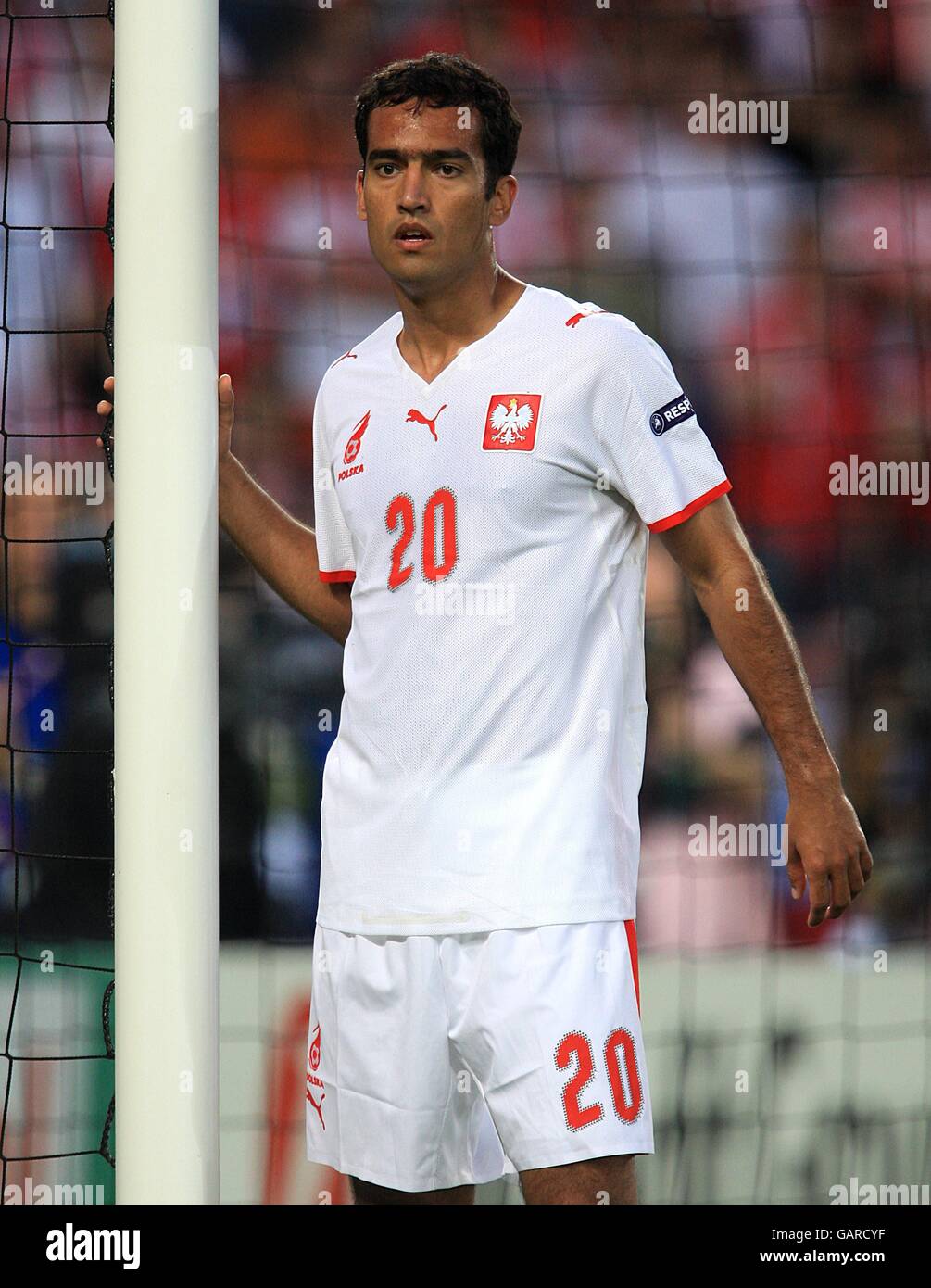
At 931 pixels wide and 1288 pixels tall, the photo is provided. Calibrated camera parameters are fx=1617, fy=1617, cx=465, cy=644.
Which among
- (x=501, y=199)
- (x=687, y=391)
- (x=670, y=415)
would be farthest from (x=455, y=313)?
(x=687, y=391)

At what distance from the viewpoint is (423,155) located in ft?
6.27

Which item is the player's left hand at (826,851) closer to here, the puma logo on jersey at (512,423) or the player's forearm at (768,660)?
the player's forearm at (768,660)

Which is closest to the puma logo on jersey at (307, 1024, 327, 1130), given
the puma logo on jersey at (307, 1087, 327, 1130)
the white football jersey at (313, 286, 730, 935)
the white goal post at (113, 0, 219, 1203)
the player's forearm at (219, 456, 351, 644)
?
the puma logo on jersey at (307, 1087, 327, 1130)

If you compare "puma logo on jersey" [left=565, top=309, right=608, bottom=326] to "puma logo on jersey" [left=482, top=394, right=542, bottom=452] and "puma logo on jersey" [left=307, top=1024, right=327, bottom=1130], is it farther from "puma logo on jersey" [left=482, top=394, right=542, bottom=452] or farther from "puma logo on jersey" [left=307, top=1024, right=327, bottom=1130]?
"puma logo on jersey" [left=307, top=1024, right=327, bottom=1130]

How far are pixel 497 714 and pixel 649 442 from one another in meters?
0.36

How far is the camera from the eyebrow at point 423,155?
75.3 inches

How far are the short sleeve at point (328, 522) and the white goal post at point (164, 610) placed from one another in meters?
0.42

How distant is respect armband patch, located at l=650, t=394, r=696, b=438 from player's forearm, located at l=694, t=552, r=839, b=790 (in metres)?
0.17

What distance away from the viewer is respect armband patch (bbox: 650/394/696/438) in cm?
186

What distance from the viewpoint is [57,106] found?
3.63m

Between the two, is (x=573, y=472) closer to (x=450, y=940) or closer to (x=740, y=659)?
(x=740, y=659)

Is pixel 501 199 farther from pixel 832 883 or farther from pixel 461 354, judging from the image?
pixel 832 883

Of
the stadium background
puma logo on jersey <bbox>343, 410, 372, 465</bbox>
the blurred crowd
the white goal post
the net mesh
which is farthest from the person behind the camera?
the blurred crowd

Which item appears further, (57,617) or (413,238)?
(57,617)
